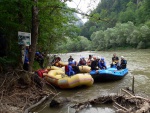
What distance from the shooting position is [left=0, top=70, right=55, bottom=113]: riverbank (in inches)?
273

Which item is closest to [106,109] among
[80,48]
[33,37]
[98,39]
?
[33,37]

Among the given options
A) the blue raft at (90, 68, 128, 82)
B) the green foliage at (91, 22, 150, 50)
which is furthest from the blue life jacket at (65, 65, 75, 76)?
the green foliage at (91, 22, 150, 50)

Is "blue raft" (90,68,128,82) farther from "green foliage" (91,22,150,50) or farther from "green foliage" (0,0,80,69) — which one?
"green foliage" (91,22,150,50)

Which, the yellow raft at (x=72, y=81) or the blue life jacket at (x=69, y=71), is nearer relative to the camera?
the yellow raft at (x=72, y=81)

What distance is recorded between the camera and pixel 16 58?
8.65 meters

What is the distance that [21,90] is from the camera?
26.0ft

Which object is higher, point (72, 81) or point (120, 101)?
point (72, 81)

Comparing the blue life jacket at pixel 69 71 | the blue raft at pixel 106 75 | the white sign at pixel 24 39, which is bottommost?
the blue raft at pixel 106 75

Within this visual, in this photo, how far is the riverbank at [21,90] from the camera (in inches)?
273

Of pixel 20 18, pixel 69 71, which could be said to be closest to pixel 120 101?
pixel 69 71

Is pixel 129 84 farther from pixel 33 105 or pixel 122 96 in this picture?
pixel 33 105

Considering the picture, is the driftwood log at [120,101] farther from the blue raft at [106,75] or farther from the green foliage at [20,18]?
the blue raft at [106,75]

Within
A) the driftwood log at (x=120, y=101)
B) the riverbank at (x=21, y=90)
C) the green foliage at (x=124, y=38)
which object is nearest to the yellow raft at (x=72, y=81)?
the riverbank at (x=21, y=90)

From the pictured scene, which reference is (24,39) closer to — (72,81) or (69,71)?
(72,81)
